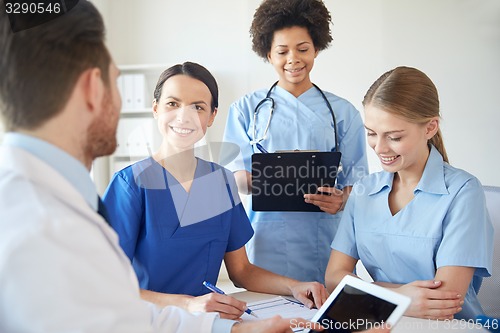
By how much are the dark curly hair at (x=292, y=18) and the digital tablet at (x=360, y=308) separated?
3.58ft

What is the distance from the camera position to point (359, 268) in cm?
291

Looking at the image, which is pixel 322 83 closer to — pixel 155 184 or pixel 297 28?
pixel 297 28

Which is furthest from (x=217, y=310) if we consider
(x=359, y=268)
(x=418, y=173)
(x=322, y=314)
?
(x=359, y=268)

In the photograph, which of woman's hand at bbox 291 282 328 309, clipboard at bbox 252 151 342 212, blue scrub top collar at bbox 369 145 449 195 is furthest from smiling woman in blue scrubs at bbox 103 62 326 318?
blue scrub top collar at bbox 369 145 449 195

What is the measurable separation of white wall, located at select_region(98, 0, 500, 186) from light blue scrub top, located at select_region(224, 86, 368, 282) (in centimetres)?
170

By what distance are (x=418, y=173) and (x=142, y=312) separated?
924 mm

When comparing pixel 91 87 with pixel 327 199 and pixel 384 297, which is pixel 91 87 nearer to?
pixel 384 297

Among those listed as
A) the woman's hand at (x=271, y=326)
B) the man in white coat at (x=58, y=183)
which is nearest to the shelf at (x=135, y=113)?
the woman's hand at (x=271, y=326)

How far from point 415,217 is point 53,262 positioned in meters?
0.96

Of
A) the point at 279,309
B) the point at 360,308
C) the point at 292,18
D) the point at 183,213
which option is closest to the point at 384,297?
the point at 360,308

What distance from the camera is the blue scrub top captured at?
1242mm

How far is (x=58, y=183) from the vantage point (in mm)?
602

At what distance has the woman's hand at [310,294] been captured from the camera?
3.89 ft

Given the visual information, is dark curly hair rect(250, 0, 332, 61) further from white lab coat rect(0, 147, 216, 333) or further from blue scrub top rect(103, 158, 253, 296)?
white lab coat rect(0, 147, 216, 333)
